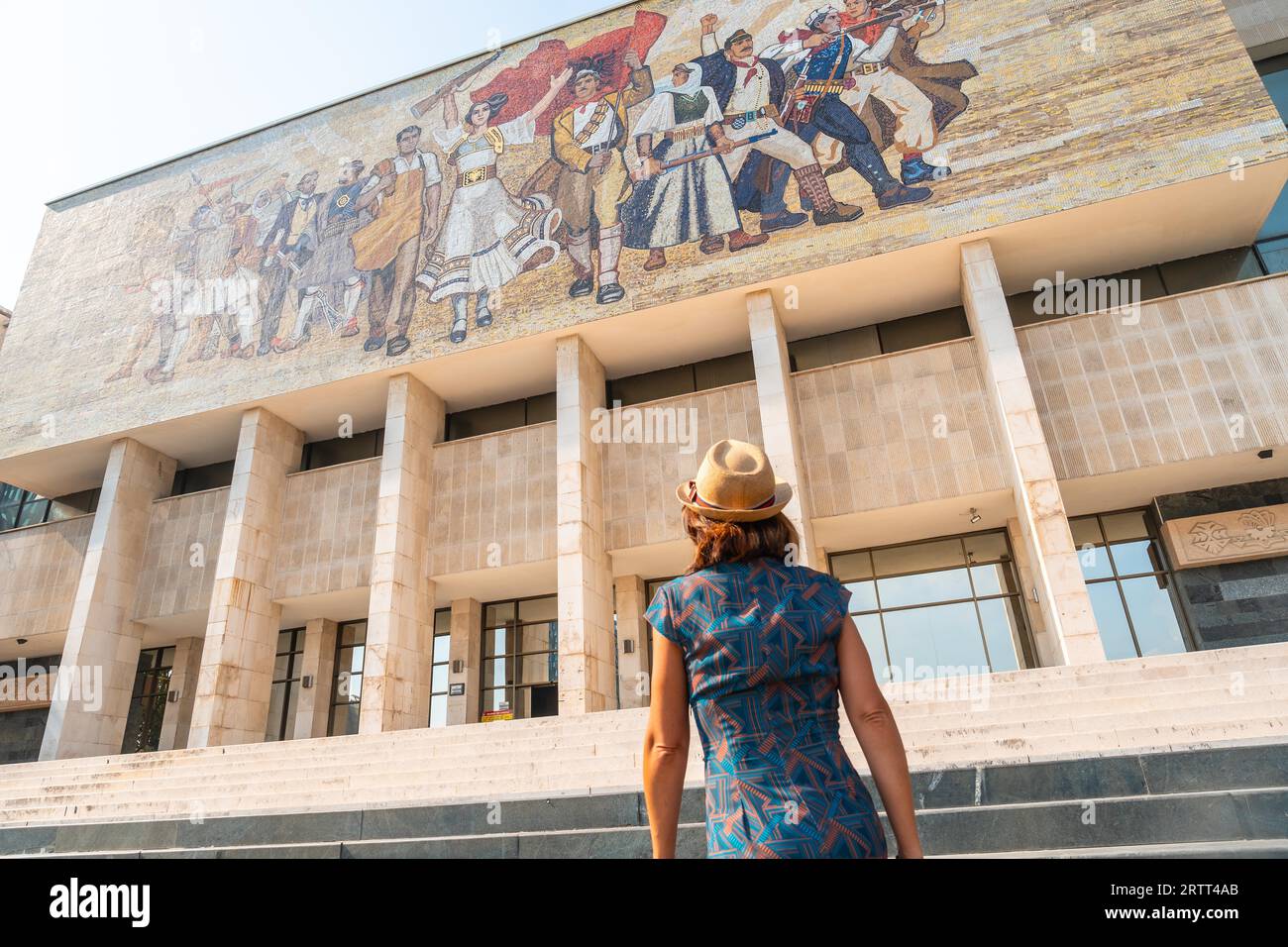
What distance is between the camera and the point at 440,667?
1888 cm

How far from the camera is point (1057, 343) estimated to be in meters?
15.1

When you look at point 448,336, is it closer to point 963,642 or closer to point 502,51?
point 502,51

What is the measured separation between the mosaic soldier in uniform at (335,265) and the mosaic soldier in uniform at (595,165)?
215 inches

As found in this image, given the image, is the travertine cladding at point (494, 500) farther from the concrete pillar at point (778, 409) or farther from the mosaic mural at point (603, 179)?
the concrete pillar at point (778, 409)

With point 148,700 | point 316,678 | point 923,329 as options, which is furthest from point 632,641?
point 148,700

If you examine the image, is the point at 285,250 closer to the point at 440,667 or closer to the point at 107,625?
the point at 107,625

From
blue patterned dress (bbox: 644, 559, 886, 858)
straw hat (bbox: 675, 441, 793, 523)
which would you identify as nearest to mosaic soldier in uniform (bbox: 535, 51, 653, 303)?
straw hat (bbox: 675, 441, 793, 523)

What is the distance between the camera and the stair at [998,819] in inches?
196

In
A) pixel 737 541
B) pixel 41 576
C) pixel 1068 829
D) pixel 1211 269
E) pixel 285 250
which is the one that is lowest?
pixel 1068 829

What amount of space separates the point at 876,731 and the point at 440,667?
18.1 metres

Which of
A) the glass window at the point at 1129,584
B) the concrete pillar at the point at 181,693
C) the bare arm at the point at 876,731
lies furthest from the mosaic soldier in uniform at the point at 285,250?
the bare arm at the point at 876,731

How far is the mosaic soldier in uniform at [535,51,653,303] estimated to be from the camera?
679 inches

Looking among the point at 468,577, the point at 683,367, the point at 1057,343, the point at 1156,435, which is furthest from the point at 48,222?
the point at 1156,435
